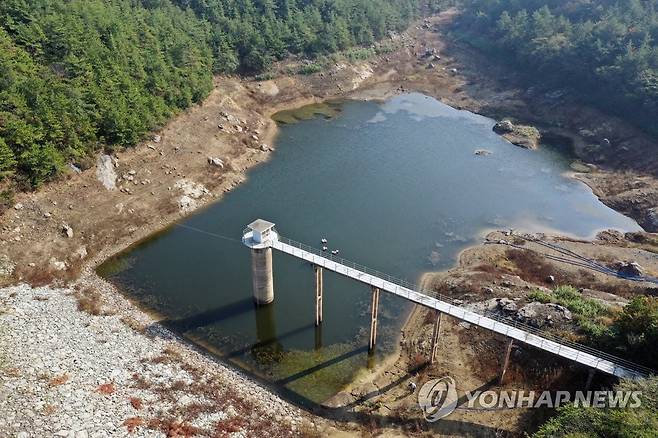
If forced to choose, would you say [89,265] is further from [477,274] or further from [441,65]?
[441,65]

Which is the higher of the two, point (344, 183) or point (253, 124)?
point (253, 124)

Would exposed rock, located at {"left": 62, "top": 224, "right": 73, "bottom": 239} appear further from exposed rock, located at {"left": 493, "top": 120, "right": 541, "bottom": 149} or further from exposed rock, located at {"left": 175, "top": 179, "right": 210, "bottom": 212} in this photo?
exposed rock, located at {"left": 493, "top": 120, "right": 541, "bottom": 149}

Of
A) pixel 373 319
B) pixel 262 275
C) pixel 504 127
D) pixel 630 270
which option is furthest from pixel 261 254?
pixel 504 127

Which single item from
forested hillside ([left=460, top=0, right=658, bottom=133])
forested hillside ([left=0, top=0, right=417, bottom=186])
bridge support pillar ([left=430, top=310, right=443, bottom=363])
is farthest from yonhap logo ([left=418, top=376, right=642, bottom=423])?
forested hillside ([left=460, top=0, right=658, bottom=133])

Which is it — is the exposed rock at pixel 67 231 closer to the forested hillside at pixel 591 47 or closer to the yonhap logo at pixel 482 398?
the yonhap logo at pixel 482 398

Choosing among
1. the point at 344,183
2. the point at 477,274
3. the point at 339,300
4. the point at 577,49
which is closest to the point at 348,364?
the point at 339,300

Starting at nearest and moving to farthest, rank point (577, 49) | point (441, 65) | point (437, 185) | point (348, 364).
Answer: point (348, 364)
point (437, 185)
point (577, 49)
point (441, 65)

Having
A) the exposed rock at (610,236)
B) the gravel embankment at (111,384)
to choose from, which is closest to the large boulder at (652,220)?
the exposed rock at (610,236)
